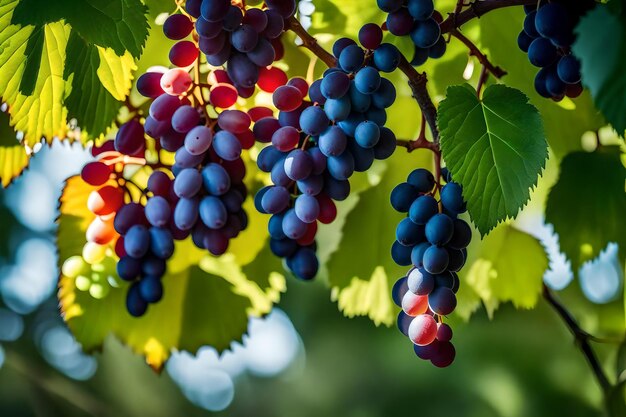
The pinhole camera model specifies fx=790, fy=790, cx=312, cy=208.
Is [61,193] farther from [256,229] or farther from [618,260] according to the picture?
[618,260]

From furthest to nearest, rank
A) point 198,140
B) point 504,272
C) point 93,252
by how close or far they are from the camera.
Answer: point 504,272
point 93,252
point 198,140

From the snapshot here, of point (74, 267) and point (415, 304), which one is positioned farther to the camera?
point (74, 267)

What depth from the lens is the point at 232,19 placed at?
679 millimetres

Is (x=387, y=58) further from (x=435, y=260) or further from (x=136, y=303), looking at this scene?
(x=136, y=303)

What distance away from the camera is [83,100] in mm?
762

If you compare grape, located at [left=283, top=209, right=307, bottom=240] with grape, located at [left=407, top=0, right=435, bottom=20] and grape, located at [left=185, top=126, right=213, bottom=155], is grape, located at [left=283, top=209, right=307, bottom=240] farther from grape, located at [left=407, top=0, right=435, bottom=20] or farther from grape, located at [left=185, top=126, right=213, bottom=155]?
grape, located at [left=407, top=0, right=435, bottom=20]

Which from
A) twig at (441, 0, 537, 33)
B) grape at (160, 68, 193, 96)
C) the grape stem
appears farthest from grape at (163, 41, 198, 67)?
the grape stem

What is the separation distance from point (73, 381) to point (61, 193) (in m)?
1.17

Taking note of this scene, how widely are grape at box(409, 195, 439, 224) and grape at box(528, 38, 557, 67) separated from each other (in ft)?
0.52

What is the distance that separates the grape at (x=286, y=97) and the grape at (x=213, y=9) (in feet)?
0.28

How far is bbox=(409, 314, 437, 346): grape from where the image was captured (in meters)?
0.62

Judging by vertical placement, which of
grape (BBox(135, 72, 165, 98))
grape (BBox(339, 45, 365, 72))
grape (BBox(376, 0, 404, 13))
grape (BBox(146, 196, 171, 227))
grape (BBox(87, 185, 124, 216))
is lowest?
grape (BBox(87, 185, 124, 216))

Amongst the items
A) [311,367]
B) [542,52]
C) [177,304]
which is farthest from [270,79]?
[311,367]

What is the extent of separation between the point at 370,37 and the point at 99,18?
0.74 feet
